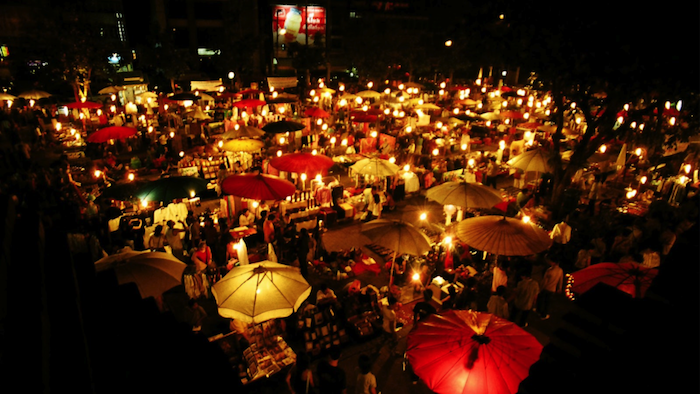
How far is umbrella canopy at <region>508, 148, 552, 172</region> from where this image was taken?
12688mm

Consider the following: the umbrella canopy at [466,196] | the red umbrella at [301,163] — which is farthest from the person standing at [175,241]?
the umbrella canopy at [466,196]

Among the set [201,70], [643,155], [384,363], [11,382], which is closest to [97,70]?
[201,70]

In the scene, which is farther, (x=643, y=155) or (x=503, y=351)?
(x=643, y=155)

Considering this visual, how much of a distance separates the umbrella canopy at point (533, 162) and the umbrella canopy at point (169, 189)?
9.84 m

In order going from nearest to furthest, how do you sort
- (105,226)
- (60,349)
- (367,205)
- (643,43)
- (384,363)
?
(60,349), (643,43), (384,363), (105,226), (367,205)

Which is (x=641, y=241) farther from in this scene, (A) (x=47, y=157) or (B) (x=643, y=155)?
(A) (x=47, y=157)

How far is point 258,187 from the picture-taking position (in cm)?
978

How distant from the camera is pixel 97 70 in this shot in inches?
1078

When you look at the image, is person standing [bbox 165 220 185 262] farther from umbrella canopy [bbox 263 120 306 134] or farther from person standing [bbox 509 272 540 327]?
person standing [bbox 509 272 540 327]

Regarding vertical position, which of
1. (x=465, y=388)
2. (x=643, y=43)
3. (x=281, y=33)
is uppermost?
(x=281, y=33)

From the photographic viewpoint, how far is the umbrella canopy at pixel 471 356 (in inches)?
184

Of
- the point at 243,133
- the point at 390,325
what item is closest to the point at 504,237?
the point at 390,325

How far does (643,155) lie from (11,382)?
21254 millimetres

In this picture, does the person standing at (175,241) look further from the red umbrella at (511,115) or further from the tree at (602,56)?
the red umbrella at (511,115)
